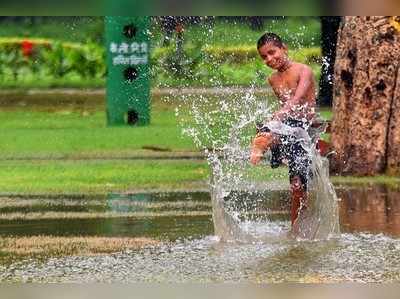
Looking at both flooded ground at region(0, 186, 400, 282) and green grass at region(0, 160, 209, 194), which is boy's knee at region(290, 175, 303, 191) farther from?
green grass at region(0, 160, 209, 194)

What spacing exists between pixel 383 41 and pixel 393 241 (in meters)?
3.86

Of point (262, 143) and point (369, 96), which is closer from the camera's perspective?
point (262, 143)

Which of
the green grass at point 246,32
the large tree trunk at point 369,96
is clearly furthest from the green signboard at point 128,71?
the large tree trunk at point 369,96

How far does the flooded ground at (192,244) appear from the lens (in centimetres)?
734

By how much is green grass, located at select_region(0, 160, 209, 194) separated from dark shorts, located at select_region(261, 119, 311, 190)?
272 centimetres

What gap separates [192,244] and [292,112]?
3.17 ft

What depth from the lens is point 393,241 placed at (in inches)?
330

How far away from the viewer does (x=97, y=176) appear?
39.2 feet

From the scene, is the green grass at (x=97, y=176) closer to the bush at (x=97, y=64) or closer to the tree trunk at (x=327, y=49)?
the tree trunk at (x=327, y=49)

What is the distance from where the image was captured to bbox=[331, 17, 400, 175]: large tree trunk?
1195 centimetres

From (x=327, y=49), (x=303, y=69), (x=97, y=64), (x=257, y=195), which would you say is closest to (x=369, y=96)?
(x=257, y=195)

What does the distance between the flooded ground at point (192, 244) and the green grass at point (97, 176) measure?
1.91 ft

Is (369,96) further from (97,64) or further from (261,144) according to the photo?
(97,64)

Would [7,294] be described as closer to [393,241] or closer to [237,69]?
[393,241]
